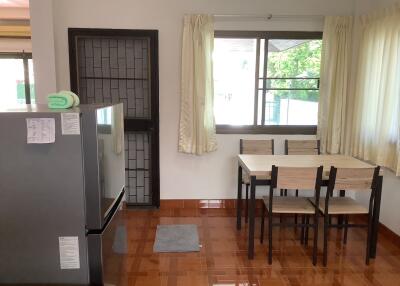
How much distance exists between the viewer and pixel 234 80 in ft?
13.7

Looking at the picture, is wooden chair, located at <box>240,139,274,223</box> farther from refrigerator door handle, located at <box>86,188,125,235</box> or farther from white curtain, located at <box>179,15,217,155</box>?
refrigerator door handle, located at <box>86,188,125,235</box>

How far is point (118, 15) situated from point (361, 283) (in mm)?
3687

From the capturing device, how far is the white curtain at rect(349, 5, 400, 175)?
10.7ft

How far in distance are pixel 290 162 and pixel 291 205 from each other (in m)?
0.47

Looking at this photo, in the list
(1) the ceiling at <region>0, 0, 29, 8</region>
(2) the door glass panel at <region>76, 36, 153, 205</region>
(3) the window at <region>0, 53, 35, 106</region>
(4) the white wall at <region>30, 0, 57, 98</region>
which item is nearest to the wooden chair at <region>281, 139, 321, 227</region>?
(2) the door glass panel at <region>76, 36, 153, 205</region>

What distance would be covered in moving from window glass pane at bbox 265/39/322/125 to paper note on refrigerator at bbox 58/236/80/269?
3.21m

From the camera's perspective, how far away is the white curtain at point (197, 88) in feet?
12.8

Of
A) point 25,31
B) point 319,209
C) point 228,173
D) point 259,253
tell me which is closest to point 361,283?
point 319,209

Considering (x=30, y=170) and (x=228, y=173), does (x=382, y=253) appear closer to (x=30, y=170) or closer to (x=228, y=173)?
(x=228, y=173)

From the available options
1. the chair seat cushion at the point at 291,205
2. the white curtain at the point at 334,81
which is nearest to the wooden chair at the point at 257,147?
the white curtain at the point at 334,81

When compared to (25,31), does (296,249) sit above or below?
below

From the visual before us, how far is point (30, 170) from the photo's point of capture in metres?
1.40

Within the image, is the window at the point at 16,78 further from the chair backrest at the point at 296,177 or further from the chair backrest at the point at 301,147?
the chair backrest at the point at 296,177

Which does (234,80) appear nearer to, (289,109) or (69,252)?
(289,109)
